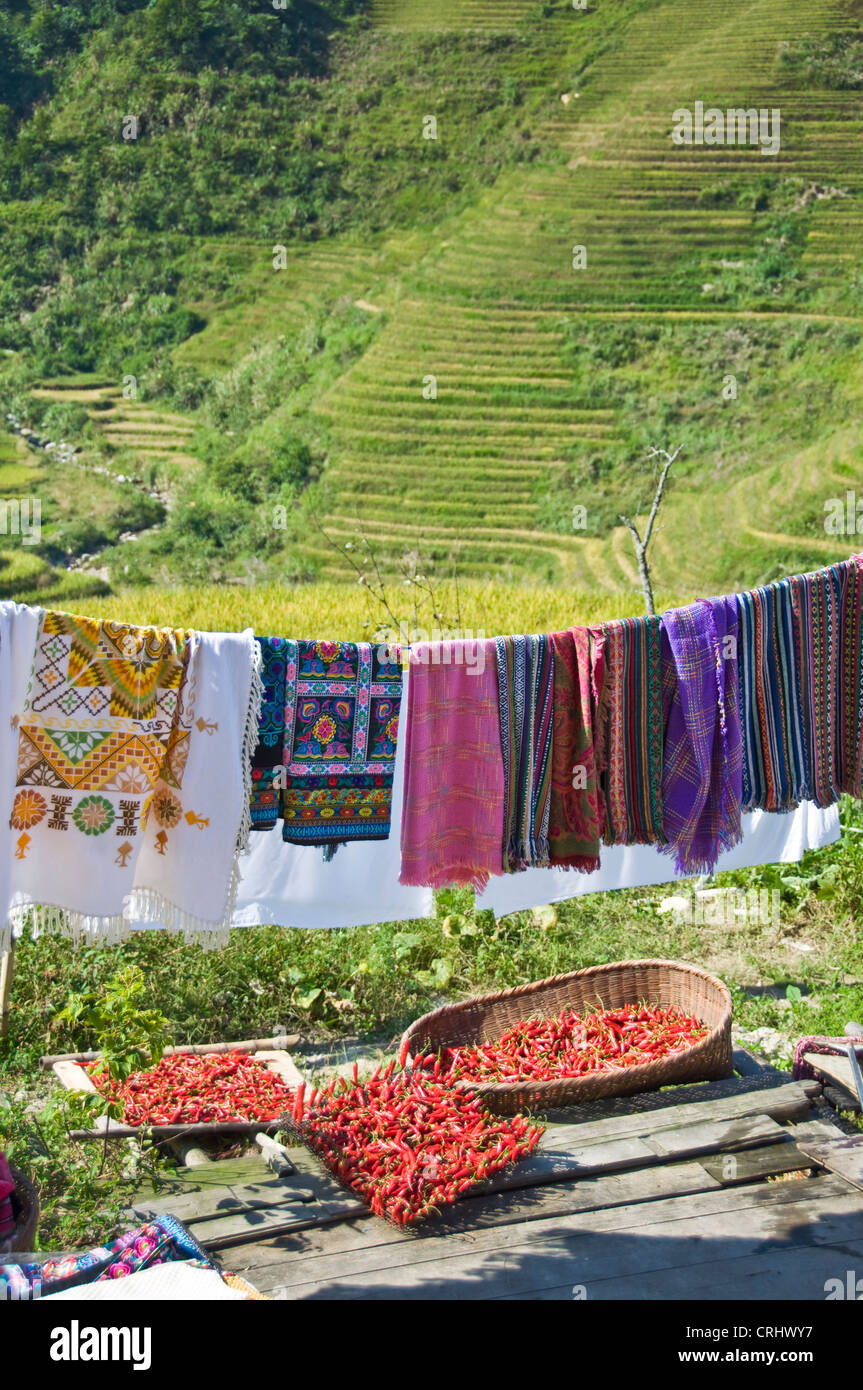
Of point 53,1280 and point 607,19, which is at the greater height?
point 607,19

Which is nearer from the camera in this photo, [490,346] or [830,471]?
[830,471]

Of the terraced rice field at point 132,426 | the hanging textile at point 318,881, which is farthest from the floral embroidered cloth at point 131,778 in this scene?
the terraced rice field at point 132,426

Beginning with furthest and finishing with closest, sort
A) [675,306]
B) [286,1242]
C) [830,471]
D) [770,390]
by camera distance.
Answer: [675,306], [770,390], [830,471], [286,1242]

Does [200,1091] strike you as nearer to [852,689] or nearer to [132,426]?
[852,689]

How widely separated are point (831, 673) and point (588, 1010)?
4.49 feet

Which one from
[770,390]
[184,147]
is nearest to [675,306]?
[770,390]

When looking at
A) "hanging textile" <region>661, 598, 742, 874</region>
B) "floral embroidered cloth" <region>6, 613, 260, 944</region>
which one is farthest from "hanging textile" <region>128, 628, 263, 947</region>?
"hanging textile" <region>661, 598, 742, 874</region>

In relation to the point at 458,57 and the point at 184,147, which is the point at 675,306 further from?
the point at 184,147

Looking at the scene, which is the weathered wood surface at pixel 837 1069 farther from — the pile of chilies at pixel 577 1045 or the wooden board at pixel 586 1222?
the pile of chilies at pixel 577 1045

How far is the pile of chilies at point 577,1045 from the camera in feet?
12.9

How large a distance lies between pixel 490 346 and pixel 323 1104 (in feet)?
79.0

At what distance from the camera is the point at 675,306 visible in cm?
2583

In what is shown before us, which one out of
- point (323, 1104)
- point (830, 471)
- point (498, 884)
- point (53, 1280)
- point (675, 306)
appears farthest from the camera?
point (675, 306)

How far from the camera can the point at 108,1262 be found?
8.63 feet
